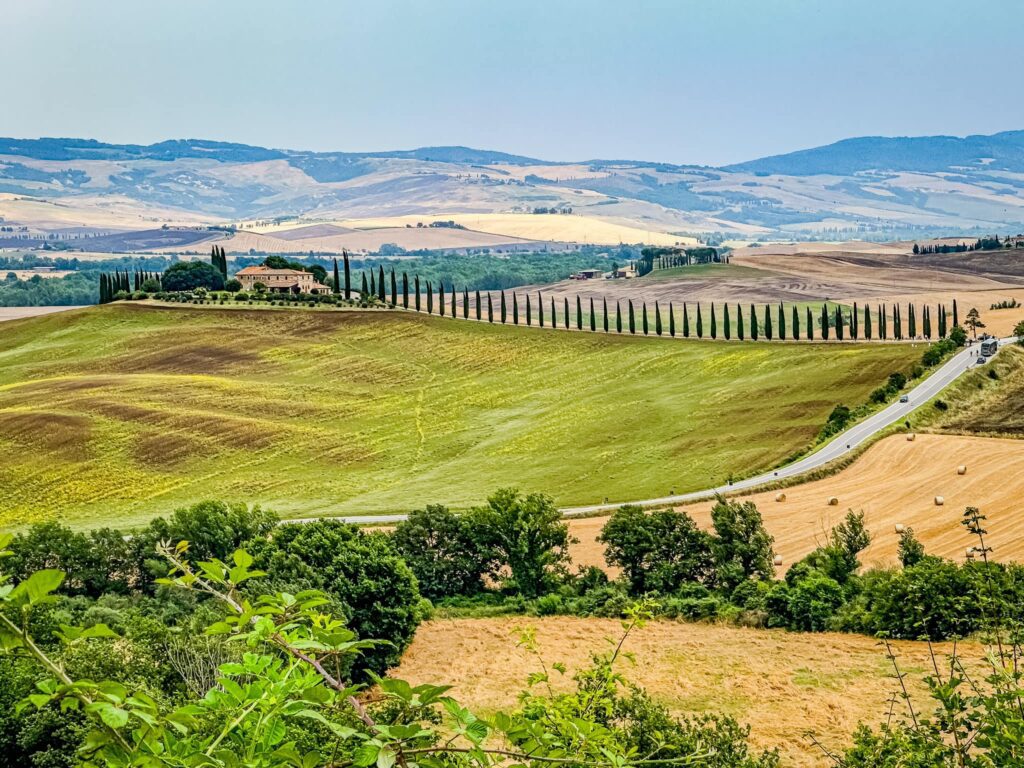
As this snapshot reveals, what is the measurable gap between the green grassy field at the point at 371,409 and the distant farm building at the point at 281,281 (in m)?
18.3

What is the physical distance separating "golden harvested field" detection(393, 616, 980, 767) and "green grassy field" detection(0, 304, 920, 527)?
34.0m

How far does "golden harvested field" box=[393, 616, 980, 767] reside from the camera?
129 feet

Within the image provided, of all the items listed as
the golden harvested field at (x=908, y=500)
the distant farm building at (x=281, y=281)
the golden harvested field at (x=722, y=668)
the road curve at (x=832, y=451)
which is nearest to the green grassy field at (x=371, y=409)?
the road curve at (x=832, y=451)

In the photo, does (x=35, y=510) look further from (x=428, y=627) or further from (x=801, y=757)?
(x=801, y=757)

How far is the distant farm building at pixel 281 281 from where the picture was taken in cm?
17675

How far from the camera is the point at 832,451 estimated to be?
88.9 m

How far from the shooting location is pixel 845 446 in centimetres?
8944

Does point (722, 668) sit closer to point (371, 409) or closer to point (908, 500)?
point (908, 500)

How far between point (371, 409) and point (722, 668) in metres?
81.0

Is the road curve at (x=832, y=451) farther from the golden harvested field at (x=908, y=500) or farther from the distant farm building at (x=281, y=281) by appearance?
the distant farm building at (x=281, y=281)


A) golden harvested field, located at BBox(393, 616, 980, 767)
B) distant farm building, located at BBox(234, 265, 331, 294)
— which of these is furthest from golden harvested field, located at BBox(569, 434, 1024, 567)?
distant farm building, located at BBox(234, 265, 331, 294)

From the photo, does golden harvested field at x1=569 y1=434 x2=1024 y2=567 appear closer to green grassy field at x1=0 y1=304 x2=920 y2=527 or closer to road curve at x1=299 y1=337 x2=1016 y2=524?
road curve at x1=299 y1=337 x2=1016 y2=524

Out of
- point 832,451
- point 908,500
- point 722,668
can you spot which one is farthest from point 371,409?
point 722,668

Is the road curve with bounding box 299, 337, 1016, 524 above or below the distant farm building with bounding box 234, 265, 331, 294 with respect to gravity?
below
